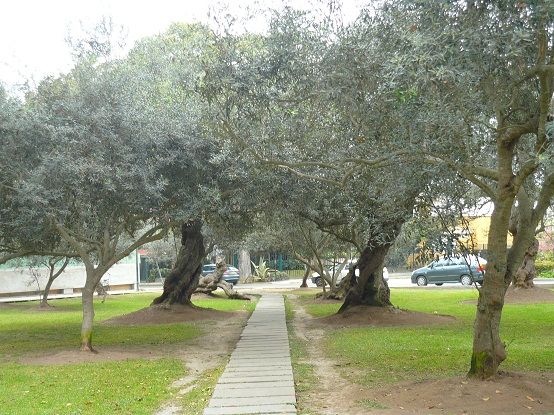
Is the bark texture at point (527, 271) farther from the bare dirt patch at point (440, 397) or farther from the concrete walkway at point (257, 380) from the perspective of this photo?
the bare dirt patch at point (440, 397)

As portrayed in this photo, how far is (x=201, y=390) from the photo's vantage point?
338 inches

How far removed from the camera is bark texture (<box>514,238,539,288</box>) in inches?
886

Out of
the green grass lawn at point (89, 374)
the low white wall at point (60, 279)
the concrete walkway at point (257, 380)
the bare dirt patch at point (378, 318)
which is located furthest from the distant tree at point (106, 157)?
the low white wall at point (60, 279)

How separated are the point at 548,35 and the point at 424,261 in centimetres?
391

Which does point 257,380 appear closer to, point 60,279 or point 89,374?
point 89,374

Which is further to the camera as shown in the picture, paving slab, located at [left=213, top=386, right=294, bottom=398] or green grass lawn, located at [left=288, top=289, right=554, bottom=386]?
green grass lawn, located at [left=288, top=289, right=554, bottom=386]

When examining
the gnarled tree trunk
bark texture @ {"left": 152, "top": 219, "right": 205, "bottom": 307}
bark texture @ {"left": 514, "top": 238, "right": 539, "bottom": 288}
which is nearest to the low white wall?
bark texture @ {"left": 152, "top": 219, "right": 205, "bottom": 307}

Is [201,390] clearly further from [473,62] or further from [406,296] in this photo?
[406,296]

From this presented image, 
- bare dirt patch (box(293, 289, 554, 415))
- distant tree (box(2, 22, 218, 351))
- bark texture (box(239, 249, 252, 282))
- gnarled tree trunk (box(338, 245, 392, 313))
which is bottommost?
bare dirt patch (box(293, 289, 554, 415))

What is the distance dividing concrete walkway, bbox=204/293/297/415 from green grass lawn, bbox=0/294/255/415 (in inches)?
19.8

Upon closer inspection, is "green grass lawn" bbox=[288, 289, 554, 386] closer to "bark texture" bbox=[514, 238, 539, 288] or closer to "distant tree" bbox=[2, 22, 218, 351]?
"bark texture" bbox=[514, 238, 539, 288]

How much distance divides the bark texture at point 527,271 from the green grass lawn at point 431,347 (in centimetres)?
309

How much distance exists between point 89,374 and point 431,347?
6447 millimetres

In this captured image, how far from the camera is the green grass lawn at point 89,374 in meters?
7.86
